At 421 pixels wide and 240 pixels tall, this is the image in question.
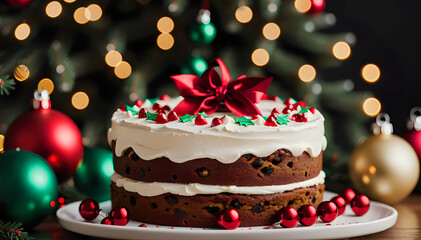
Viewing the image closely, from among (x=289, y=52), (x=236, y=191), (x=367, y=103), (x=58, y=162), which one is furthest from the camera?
(x=289, y=52)

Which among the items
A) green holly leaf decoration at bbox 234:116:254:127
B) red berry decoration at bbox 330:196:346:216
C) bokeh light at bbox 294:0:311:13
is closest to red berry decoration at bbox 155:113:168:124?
green holly leaf decoration at bbox 234:116:254:127

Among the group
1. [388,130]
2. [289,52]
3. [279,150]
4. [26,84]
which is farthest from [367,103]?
[26,84]

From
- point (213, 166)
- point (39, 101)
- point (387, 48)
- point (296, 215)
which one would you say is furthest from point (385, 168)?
point (39, 101)

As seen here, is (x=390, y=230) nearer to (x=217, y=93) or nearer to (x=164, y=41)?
(x=217, y=93)

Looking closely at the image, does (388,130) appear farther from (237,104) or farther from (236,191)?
(236,191)

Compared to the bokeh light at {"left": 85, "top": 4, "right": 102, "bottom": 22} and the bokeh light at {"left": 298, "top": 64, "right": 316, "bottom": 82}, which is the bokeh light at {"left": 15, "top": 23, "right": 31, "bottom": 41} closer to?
the bokeh light at {"left": 85, "top": 4, "right": 102, "bottom": 22}

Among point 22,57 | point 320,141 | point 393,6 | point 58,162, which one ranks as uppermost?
point 393,6
